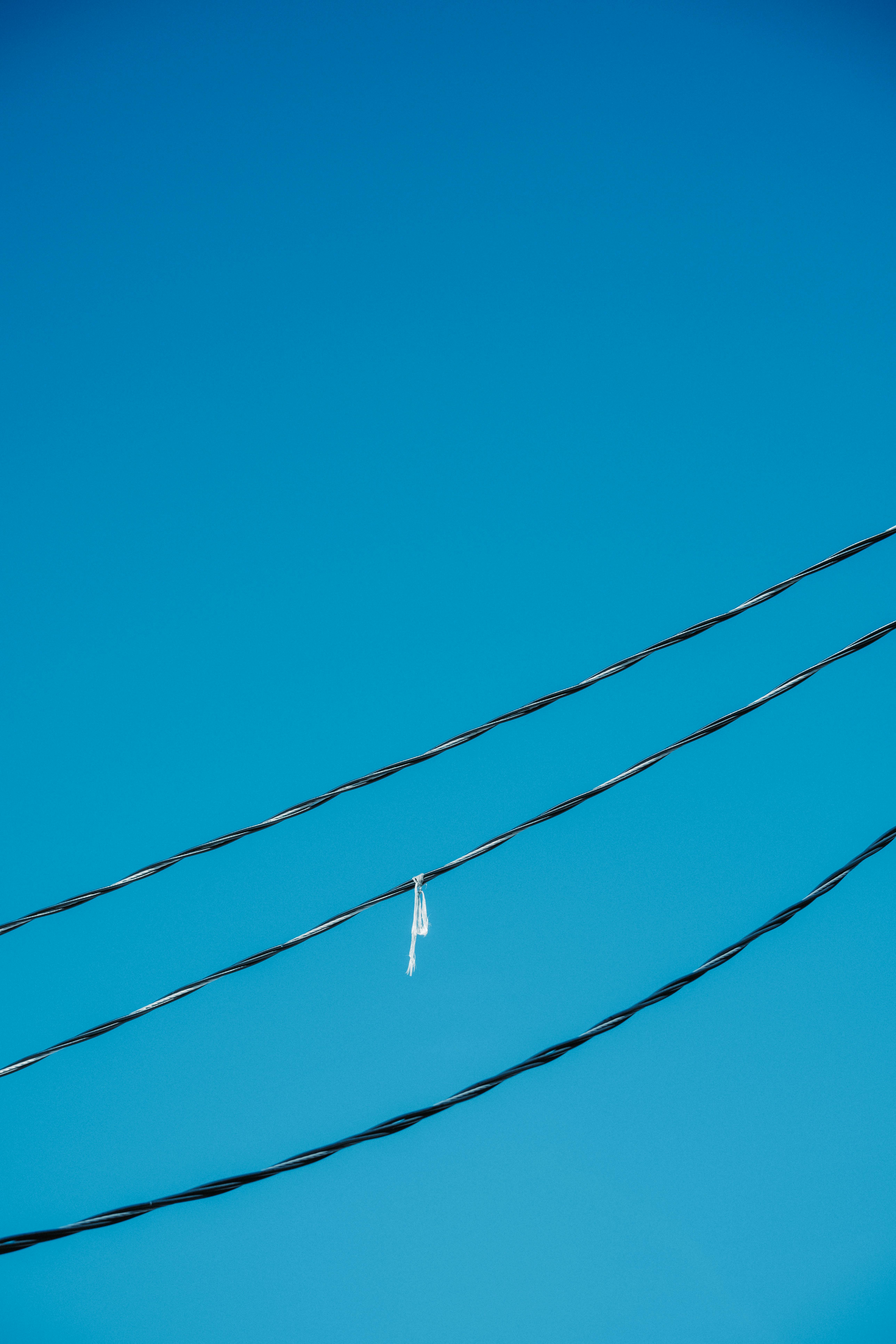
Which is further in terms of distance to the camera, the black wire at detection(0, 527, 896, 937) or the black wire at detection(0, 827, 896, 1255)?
the black wire at detection(0, 527, 896, 937)

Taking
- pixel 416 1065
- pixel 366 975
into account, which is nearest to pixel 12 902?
pixel 366 975

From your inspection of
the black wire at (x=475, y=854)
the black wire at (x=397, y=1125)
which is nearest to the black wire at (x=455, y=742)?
the black wire at (x=475, y=854)

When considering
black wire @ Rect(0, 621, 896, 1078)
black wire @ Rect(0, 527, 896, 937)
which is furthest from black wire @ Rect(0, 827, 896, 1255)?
black wire @ Rect(0, 527, 896, 937)

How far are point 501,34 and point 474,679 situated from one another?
1.81m

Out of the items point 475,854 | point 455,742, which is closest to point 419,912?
point 475,854

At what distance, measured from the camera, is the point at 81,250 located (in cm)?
275

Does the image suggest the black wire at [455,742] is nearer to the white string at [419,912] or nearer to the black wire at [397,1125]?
the white string at [419,912]

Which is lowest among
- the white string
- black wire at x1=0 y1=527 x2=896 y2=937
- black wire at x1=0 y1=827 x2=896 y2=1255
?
black wire at x1=0 y1=827 x2=896 y2=1255

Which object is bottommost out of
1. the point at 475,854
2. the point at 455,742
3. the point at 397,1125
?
the point at 397,1125

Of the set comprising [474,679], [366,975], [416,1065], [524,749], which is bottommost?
[416,1065]

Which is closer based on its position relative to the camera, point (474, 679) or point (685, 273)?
point (474, 679)

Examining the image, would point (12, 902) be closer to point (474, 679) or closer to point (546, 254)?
point (474, 679)

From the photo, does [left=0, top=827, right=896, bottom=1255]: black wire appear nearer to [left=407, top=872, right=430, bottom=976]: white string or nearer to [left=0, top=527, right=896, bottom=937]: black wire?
[left=407, top=872, right=430, bottom=976]: white string

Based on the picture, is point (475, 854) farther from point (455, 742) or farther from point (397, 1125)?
point (397, 1125)
